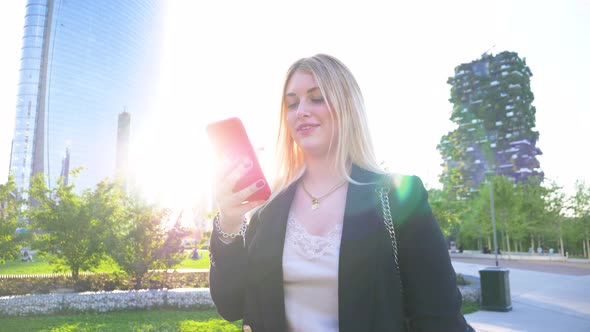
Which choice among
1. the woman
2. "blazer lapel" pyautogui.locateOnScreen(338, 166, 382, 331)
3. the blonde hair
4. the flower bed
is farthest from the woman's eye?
the flower bed

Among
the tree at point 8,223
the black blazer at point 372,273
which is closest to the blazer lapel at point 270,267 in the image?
the black blazer at point 372,273

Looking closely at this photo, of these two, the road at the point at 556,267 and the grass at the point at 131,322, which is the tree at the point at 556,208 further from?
the grass at the point at 131,322

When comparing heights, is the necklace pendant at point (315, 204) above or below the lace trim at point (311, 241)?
above

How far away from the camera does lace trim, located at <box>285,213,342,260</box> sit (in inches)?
67.7

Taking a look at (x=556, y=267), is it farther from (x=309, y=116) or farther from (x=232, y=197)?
(x=232, y=197)

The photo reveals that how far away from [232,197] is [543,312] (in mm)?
10539

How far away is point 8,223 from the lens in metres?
12.7

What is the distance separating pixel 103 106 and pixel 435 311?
334 ft

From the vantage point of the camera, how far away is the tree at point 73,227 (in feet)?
40.9

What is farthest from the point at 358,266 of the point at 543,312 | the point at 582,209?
the point at 582,209

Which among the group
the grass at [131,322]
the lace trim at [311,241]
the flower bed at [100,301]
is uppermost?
the lace trim at [311,241]

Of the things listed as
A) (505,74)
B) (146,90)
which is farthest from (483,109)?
(146,90)

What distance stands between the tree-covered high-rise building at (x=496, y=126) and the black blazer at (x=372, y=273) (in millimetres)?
79652

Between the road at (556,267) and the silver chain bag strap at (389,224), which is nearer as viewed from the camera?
the silver chain bag strap at (389,224)
